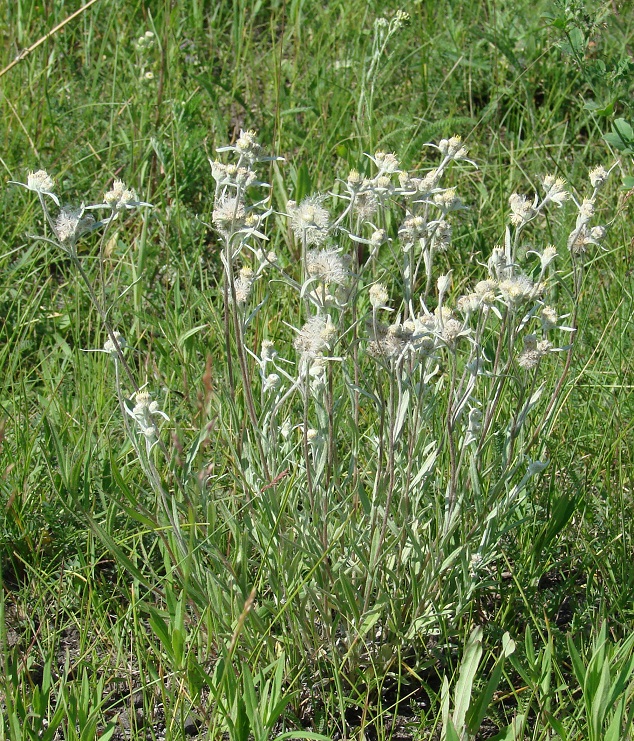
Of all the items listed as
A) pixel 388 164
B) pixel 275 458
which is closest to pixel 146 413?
pixel 275 458

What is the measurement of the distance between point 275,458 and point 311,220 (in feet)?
1.79

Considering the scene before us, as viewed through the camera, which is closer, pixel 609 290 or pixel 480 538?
pixel 480 538

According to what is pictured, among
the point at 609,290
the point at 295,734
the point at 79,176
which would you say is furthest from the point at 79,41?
the point at 295,734

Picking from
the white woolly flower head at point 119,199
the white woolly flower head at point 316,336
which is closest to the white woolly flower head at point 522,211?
the white woolly flower head at point 316,336

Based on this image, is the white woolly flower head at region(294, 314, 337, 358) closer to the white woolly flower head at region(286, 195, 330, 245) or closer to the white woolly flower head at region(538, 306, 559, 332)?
the white woolly flower head at region(286, 195, 330, 245)

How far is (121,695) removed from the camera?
1925 millimetres

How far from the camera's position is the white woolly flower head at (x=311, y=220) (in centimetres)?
159

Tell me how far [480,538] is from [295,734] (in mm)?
623

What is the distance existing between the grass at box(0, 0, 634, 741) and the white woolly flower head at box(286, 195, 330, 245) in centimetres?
34

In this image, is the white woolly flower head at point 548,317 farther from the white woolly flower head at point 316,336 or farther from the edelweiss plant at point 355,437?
the white woolly flower head at point 316,336

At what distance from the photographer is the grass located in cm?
174

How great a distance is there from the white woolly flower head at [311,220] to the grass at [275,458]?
34cm

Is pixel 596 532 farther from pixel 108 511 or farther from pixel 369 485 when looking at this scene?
pixel 108 511

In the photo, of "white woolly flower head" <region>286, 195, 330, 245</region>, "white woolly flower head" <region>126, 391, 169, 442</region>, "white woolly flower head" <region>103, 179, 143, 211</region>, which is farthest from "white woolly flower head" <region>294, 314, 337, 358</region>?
"white woolly flower head" <region>103, 179, 143, 211</region>
